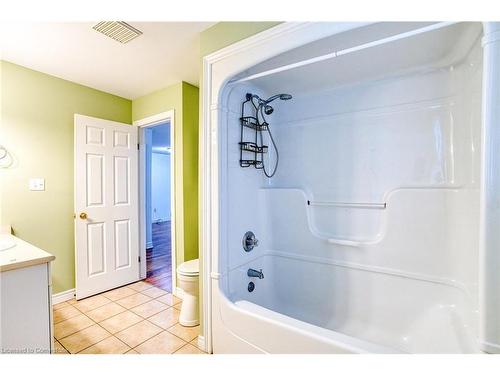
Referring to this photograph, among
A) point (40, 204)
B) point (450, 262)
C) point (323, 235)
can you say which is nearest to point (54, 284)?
point (40, 204)

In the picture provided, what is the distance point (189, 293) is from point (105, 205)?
58.0 inches

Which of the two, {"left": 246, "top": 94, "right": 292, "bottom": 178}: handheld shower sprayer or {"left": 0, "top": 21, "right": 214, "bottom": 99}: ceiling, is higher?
{"left": 0, "top": 21, "right": 214, "bottom": 99}: ceiling

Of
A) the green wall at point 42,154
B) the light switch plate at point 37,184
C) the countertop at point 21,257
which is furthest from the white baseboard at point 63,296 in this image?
the countertop at point 21,257

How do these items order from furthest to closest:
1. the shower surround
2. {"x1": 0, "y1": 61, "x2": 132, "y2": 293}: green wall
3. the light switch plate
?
the light switch plate < {"x1": 0, "y1": 61, "x2": 132, "y2": 293}: green wall < the shower surround

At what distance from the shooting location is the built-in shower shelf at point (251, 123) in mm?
1844

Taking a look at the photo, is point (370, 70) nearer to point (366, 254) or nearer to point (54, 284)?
point (366, 254)

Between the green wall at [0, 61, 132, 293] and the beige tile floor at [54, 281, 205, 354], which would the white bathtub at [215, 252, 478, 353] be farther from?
the green wall at [0, 61, 132, 293]

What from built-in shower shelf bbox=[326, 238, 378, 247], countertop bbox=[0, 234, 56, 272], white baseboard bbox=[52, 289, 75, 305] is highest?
countertop bbox=[0, 234, 56, 272]

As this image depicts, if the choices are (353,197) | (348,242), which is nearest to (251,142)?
(353,197)

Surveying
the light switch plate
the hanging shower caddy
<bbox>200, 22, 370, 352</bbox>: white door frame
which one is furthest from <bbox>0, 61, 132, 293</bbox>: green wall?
the hanging shower caddy

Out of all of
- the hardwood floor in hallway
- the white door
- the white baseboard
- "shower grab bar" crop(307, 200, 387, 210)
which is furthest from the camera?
the hardwood floor in hallway

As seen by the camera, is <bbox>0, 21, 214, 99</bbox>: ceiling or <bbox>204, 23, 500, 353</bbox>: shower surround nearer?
<bbox>204, 23, 500, 353</bbox>: shower surround

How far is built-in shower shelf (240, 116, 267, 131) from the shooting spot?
6.05ft

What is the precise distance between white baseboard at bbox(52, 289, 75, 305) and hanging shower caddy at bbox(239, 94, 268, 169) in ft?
7.75
